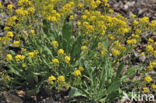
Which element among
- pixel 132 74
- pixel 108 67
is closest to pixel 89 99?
pixel 108 67

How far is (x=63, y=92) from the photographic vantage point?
3.84 metres

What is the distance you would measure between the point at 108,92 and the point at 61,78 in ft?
3.27

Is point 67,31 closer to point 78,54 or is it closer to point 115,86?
point 78,54

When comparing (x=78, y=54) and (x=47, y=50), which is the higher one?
(x=47, y=50)

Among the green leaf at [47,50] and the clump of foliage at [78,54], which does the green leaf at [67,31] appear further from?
the green leaf at [47,50]

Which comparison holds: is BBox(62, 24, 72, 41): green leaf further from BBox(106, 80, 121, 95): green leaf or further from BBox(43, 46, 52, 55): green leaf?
BBox(106, 80, 121, 95): green leaf

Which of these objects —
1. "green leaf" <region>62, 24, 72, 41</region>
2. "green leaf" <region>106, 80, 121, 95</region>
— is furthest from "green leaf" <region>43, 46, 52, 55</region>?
"green leaf" <region>106, 80, 121, 95</region>

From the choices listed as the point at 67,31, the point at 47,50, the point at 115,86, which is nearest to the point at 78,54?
the point at 67,31

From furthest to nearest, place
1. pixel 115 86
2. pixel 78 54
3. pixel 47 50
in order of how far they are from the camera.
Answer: pixel 78 54
pixel 47 50
pixel 115 86

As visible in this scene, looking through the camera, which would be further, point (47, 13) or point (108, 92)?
point (47, 13)

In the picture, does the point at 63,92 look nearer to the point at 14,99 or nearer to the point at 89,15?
the point at 14,99

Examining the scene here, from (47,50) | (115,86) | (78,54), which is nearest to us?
(115,86)

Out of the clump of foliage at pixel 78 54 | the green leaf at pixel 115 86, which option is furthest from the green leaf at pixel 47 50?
the green leaf at pixel 115 86

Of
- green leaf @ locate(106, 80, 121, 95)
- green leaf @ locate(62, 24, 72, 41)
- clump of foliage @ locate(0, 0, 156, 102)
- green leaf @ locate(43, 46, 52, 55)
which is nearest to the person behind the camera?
green leaf @ locate(106, 80, 121, 95)
